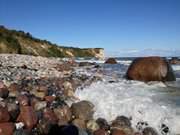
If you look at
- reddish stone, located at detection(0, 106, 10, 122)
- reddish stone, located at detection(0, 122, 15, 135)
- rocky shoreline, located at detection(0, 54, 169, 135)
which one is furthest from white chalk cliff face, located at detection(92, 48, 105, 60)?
reddish stone, located at detection(0, 122, 15, 135)

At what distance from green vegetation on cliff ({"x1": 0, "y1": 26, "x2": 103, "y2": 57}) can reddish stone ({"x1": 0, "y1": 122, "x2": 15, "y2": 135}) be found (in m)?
28.2

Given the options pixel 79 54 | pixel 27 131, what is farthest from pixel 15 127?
pixel 79 54

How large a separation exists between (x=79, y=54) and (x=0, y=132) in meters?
88.2

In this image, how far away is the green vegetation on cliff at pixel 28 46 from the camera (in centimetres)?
3442

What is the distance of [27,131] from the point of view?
5.64 metres

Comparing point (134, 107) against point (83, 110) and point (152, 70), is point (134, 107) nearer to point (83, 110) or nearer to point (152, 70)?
point (83, 110)

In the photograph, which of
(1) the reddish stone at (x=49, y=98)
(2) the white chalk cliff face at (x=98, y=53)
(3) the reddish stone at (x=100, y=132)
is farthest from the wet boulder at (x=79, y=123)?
(2) the white chalk cliff face at (x=98, y=53)

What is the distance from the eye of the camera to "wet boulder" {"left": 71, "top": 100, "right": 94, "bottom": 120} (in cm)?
691

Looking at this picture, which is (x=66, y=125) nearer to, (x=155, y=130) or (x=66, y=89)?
(x=155, y=130)

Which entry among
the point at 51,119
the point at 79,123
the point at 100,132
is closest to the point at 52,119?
the point at 51,119

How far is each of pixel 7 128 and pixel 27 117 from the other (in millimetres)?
680

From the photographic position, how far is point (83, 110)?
7.06 meters

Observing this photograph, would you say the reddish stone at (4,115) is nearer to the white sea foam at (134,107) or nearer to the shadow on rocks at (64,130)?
the shadow on rocks at (64,130)

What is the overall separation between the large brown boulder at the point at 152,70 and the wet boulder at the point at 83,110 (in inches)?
262
